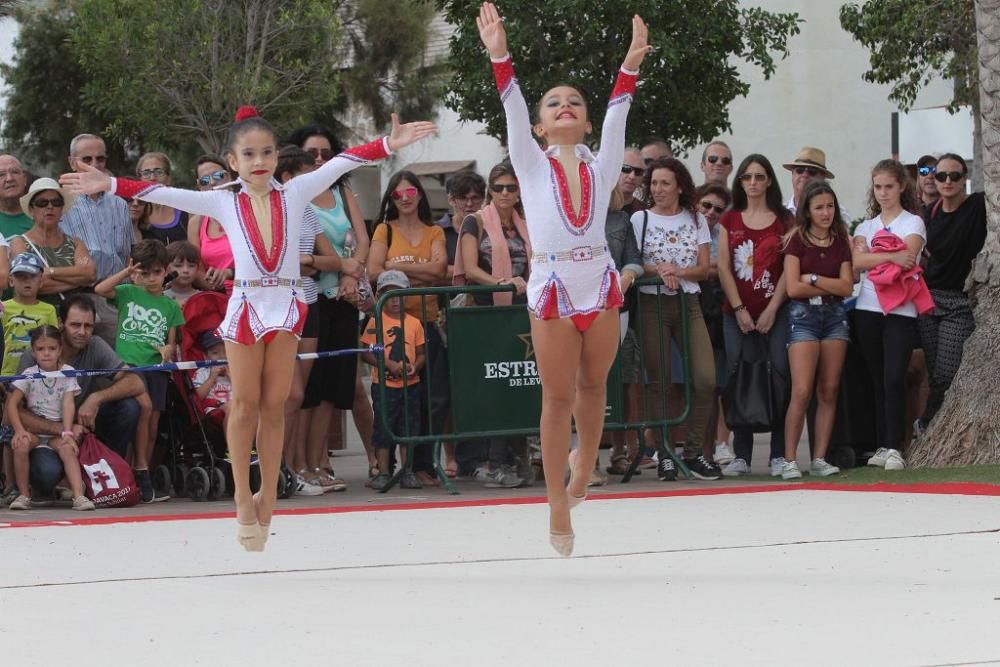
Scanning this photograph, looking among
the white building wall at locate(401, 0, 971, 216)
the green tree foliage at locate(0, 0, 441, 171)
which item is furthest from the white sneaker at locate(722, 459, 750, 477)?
the white building wall at locate(401, 0, 971, 216)

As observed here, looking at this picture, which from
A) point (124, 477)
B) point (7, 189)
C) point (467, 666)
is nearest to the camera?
point (467, 666)

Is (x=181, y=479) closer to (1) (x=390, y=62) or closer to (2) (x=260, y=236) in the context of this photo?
(2) (x=260, y=236)

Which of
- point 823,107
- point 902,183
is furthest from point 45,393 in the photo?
point 823,107

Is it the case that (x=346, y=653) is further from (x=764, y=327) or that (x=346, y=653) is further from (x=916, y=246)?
(x=916, y=246)

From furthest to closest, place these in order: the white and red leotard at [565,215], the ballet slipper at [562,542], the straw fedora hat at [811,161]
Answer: the straw fedora hat at [811,161]
the white and red leotard at [565,215]
the ballet slipper at [562,542]

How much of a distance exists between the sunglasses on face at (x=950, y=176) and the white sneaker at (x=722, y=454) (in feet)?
7.68

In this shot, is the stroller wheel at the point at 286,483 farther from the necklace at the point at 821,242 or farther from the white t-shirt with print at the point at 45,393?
the necklace at the point at 821,242

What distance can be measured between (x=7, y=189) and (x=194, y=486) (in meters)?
2.24

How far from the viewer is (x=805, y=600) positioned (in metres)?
5.39

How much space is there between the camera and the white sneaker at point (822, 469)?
9.60 m

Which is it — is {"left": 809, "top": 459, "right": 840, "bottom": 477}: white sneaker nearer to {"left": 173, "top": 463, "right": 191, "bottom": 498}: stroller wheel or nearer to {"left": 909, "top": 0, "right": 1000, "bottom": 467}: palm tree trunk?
{"left": 909, "top": 0, "right": 1000, "bottom": 467}: palm tree trunk

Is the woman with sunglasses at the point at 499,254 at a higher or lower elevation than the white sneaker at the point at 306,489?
higher

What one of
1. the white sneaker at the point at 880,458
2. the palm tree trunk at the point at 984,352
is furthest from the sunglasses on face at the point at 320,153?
the palm tree trunk at the point at 984,352

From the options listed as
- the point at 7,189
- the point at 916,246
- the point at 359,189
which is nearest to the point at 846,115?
the point at 359,189
